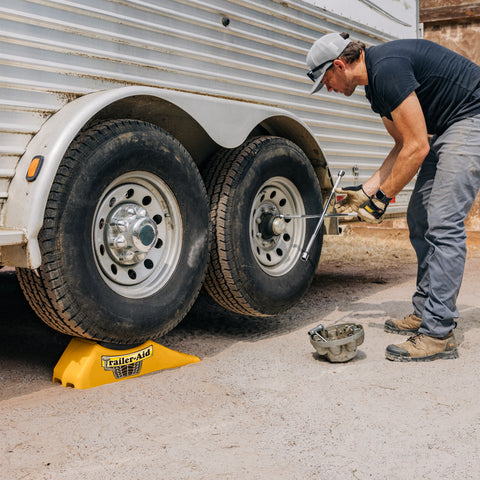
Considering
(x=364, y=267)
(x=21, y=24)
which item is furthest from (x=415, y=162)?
(x=364, y=267)

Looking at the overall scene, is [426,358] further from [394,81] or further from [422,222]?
[394,81]

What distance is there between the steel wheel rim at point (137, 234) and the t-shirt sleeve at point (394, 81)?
3.71ft

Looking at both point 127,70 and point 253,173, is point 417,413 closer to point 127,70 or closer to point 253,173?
point 253,173

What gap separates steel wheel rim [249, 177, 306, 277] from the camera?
3430 mm

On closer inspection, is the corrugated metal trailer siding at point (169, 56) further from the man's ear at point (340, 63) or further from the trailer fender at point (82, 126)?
the man's ear at point (340, 63)

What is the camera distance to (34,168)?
91.8 inches

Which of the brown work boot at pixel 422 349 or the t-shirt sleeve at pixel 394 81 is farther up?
the t-shirt sleeve at pixel 394 81

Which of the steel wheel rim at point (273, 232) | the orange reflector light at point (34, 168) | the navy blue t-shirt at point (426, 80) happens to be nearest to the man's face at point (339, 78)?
the navy blue t-shirt at point (426, 80)

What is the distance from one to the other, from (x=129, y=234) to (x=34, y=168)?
516 millimetres

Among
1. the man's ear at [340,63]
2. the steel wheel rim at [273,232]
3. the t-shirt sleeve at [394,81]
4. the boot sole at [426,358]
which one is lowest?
the boot sole at [426,358]

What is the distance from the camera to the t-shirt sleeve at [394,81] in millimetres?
2859

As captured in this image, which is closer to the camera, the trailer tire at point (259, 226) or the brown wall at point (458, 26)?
the trailer tire at point (259, 226)

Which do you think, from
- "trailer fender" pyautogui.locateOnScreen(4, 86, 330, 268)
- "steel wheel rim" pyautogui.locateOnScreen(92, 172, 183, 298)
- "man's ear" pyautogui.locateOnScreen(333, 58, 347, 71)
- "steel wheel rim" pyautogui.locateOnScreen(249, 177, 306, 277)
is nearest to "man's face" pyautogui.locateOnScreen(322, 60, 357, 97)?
"man's ear" pyautogui.locateOnScreen(333, 58, 347, 71)

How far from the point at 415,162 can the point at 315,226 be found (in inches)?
37.8
